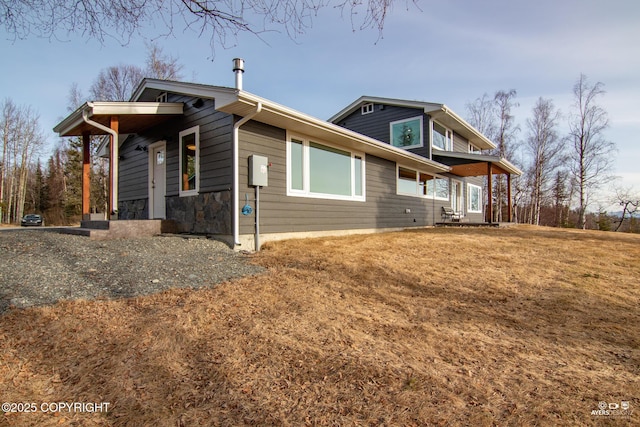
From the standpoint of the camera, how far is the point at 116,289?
135 inches

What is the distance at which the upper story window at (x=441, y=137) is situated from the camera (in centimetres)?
1363

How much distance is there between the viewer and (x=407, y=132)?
1363 cm

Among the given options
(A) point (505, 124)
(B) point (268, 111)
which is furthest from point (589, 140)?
(B) point (268, 111)

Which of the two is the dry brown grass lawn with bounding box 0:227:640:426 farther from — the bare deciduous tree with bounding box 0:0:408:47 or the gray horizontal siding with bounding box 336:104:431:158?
the gray horizontal siding with bounding box 336:104:431:158

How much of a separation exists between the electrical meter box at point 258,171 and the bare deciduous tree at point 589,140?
72.1 ft

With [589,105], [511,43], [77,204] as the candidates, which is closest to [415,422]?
[511,43]

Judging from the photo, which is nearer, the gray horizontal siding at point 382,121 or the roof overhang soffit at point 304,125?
the roof overhang soffit at point 304,125

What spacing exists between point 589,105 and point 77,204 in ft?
126

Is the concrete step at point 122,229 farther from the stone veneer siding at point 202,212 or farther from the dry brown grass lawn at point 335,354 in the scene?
the dry brown grass lawn at point 335,354

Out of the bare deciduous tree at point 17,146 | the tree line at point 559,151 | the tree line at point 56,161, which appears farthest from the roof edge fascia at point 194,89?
the bare deciduous tree at point 17,146

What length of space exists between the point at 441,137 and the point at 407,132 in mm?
1995

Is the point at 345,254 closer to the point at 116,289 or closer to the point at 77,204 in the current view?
the point at 116,289

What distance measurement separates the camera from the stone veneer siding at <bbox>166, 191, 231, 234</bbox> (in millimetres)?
6355

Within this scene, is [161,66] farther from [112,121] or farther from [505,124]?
[505,124]
